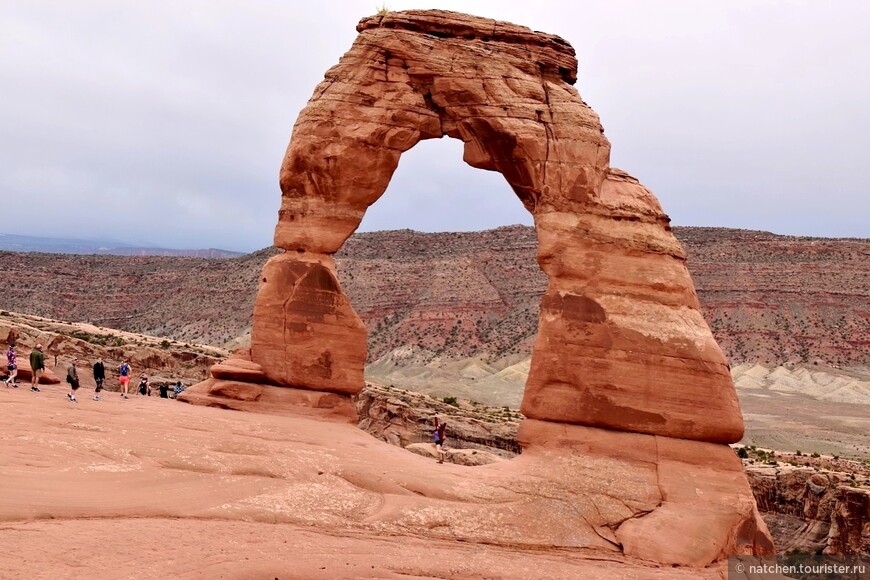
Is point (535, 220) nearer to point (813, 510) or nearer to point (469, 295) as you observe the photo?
point (813, 510)

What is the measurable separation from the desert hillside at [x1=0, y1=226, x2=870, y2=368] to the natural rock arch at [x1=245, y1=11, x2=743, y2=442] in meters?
59.8

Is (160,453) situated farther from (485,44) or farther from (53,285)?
(53,285)

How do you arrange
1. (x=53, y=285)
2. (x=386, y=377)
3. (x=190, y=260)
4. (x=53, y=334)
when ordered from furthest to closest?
1. (x=190, y=260)
2. (x=53, y=285)
3. (x=386, y=377)
4. (x=53, y=334)

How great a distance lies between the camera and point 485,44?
21.0 metres

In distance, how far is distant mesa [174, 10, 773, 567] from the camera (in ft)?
59.9

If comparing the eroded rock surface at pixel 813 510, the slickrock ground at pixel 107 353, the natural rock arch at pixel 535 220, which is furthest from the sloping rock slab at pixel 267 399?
the eroded rock surface at pixel 813 510

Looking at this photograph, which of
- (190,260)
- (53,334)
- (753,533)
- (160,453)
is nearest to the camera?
(160,453)

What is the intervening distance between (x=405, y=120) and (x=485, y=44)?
99.9 inches

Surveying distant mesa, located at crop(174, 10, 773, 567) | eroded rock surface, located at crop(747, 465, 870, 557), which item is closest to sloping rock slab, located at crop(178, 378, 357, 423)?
distant mesa, located at crop(174, 10, 773, 567)

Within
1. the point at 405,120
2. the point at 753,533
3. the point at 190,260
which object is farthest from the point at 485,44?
the point at 190,260

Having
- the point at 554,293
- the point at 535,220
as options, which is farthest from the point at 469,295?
the point at 554,293

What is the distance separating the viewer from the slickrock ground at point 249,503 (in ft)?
43.1

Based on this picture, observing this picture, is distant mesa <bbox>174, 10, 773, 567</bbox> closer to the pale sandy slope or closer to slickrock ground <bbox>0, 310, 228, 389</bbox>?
slickrock ground <bbox>0, 310, 228, 389</bbox>

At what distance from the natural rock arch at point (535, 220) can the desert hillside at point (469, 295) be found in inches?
2356
